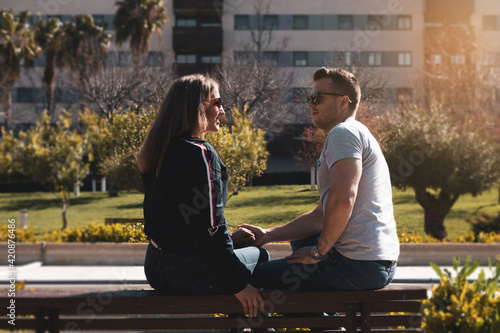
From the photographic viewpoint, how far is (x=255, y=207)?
4855mm

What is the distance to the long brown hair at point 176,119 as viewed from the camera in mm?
2459

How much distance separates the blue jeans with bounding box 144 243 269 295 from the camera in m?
2.41

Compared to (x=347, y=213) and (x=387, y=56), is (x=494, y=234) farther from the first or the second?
(x=347, y=213)

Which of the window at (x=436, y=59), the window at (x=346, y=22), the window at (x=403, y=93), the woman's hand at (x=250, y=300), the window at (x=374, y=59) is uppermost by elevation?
the window at (x=436, y=59)

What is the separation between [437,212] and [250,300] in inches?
458

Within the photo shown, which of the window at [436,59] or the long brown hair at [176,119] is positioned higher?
the window at [436,59]

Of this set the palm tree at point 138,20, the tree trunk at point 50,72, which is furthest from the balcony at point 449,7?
the tree trunk at point 50,72

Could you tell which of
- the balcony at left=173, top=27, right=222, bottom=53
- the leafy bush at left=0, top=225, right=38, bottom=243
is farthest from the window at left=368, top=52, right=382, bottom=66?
the balcony at left=173, top=27, right=222, bottom=53

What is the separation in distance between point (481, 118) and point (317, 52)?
24.5 ft

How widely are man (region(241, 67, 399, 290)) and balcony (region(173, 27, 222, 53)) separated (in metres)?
16.0

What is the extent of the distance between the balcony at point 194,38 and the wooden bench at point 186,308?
637 inches

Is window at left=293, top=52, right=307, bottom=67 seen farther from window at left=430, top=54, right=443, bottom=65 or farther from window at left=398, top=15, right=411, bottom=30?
window at left=430, top=54, right=443, bottom=65

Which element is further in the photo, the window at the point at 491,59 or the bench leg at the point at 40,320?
the window at the point at 491,59

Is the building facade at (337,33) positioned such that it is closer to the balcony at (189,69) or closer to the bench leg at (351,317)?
the balcony at (189,69)
